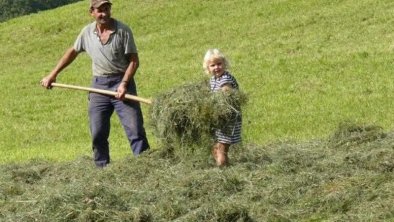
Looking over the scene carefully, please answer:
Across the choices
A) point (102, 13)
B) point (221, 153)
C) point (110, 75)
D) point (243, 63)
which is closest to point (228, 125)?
point (221, 153)

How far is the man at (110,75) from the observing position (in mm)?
10461

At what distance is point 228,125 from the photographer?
32.2ft

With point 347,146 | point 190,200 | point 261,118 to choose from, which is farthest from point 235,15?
point 190,200

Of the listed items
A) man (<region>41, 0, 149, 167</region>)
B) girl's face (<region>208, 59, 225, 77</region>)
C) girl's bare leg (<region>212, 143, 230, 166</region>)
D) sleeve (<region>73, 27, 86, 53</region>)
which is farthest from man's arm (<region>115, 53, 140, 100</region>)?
girl's bare leg (<region>212, 143, 230, 166</region>)

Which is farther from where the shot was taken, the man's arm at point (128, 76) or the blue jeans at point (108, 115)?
the blue jeans at point (108, 115)

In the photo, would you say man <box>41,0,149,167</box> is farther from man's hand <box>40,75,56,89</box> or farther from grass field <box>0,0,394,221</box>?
man's hand <box>40,75,56,89</box>

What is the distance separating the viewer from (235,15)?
28.8m

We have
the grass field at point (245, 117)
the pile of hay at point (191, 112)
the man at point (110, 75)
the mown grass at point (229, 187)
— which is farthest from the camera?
the man at point (110, 75)

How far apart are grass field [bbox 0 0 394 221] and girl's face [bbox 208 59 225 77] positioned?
3.24ft

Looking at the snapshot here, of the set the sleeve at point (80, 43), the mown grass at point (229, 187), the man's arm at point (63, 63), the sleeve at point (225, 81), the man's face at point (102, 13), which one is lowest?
the mown grass at point (229, 187)

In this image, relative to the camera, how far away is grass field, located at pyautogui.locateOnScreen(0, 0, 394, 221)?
796cm

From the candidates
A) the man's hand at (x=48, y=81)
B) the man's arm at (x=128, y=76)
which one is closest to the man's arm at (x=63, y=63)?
the man's hand at (x=48, y=81)

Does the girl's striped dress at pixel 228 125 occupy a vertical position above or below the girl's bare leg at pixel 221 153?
above

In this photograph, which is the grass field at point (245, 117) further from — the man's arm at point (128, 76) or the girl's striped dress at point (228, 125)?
the man's arm at point (128, 76)
